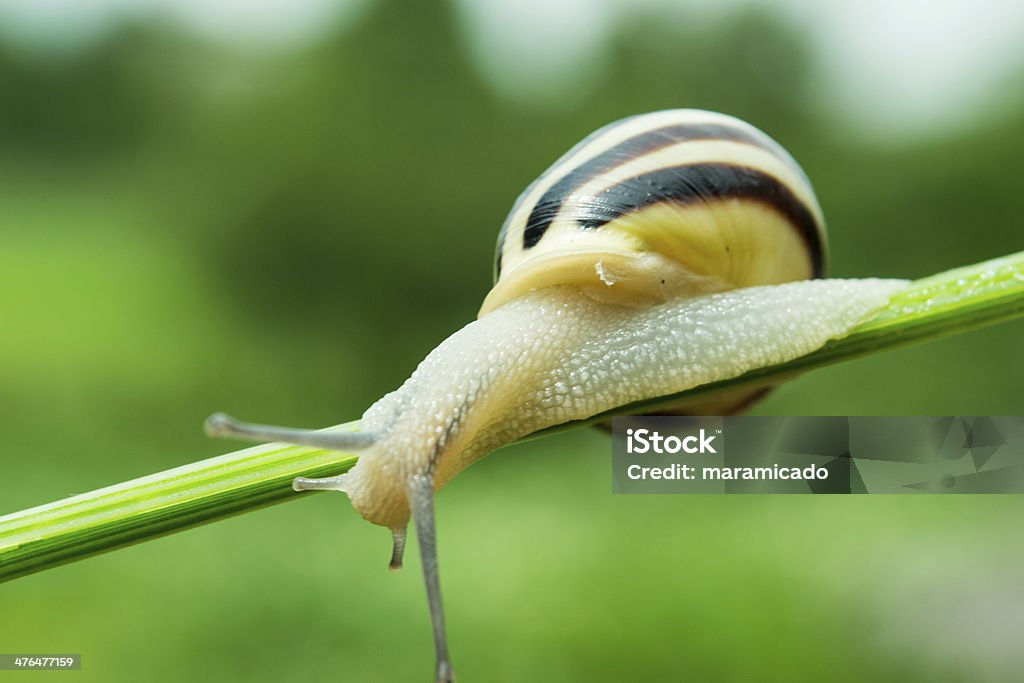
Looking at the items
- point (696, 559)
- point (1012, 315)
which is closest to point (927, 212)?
point (696, 559)

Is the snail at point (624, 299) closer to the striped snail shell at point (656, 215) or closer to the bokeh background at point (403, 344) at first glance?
the striped snail shell at point (656, 215)

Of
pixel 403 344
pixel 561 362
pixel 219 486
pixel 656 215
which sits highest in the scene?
pixel 403 344

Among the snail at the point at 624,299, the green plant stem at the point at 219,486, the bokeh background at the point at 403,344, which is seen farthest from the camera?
the bokeh background at the point at 403,344

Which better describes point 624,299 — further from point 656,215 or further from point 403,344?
point 403,344

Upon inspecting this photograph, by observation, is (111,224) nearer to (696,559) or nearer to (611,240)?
(696,559)

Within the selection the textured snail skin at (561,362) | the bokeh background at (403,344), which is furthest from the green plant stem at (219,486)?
the bokeh background at (403,344)

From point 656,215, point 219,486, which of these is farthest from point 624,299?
point 219,486
